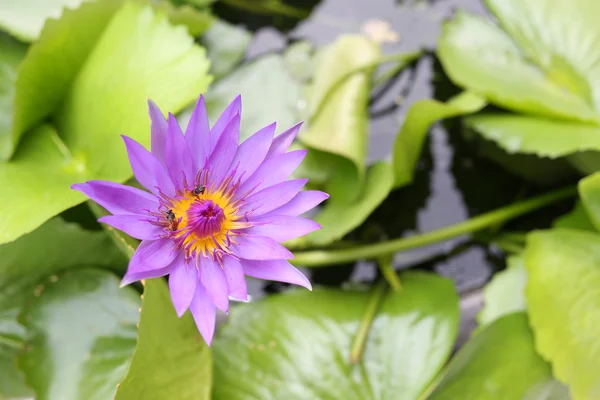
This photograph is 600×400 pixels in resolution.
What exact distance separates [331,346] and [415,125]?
396 mm

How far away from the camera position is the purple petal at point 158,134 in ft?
1.50

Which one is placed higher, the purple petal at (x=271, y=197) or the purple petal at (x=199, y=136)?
the purple petal at (x=199, y=136)

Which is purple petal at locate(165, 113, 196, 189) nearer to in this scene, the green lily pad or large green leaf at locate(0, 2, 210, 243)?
large green leaf at locate(0, 2, 210, 243)

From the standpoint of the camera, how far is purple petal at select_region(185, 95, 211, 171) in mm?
468

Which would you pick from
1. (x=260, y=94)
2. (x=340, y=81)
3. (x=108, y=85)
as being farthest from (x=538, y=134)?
(x=108, y=85)

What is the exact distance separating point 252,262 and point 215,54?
0.63 metres

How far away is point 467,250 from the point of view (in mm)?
954

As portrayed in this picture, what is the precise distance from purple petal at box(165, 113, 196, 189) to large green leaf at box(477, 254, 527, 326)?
0.59 meters

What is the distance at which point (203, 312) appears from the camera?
1.49 ft

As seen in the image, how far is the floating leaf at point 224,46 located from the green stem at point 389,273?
49 centimetres

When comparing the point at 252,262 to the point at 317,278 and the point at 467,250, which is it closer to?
the point at 317,278

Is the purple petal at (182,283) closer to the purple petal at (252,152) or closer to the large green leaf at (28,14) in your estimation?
the purple petal at (252,152)

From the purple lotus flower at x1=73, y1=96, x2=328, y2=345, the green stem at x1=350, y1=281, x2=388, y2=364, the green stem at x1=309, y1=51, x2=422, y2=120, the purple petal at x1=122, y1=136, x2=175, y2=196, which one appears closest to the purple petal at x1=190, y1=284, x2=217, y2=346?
the purple lotus flower at x1=73, y1=96, x2=328, y2=345

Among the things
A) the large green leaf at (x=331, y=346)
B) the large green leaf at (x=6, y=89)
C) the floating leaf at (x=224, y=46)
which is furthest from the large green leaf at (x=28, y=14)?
the large green leaf at (x=331, y=346)
